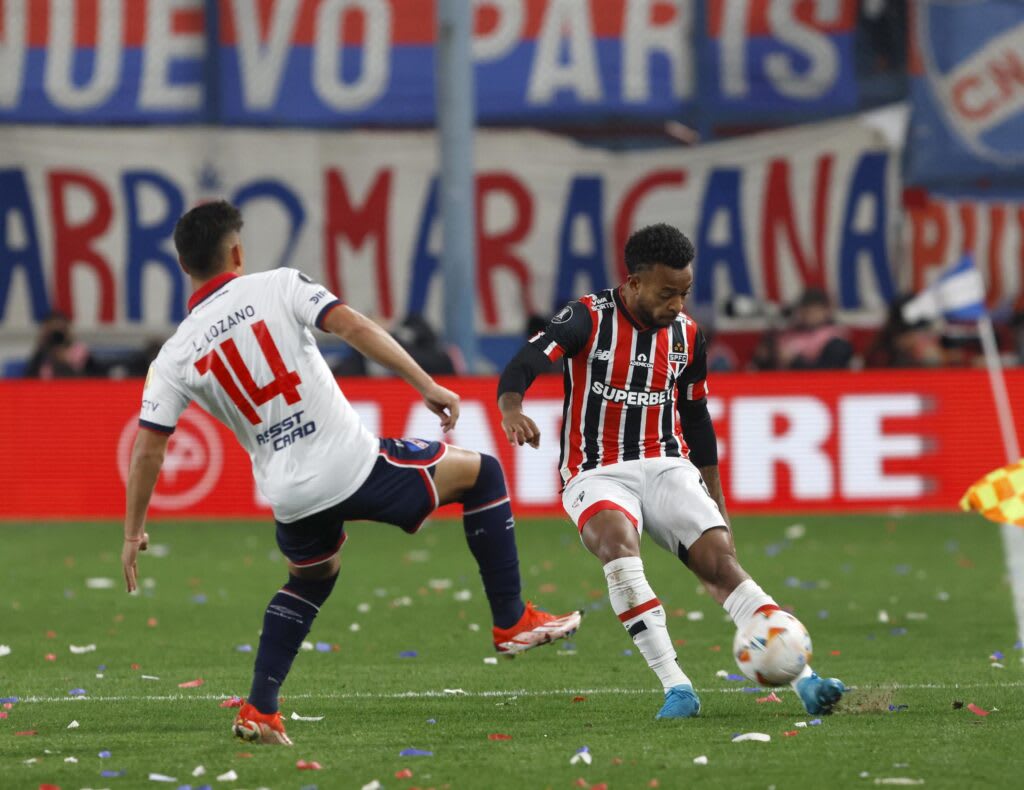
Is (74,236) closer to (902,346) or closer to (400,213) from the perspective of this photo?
(400,213)

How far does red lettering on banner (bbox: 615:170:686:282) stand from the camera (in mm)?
21344

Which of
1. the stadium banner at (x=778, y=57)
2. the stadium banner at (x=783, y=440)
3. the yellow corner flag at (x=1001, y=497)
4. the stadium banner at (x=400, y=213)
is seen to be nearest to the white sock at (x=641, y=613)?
the yellow corner flag at (x=1001, y=497)

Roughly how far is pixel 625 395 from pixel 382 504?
118 centimetres

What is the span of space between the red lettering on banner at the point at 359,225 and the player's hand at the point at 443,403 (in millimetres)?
15445

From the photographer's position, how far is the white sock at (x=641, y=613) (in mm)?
6742

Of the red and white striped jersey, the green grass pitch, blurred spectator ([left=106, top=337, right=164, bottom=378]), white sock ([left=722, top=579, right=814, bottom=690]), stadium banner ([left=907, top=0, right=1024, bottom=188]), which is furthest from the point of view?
stadium banner ([left=907, top=0, right=1024, bottom=188])

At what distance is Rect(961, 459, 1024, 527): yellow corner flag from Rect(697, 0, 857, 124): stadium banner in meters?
12.8

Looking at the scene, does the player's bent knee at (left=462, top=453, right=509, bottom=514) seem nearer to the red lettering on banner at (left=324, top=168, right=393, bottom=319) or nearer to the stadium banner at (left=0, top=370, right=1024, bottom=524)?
the stadium banner at (left=0, top=370, right=1024, bottom=524)

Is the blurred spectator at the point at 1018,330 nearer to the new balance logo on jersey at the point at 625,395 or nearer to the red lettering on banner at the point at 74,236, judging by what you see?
the red lettering on banner at the point at 74,236

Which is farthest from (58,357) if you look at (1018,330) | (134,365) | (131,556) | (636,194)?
(131,556)

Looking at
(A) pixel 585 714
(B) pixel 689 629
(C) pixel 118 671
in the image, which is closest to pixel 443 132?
(B) pixel 689 629

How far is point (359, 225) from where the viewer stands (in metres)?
21.5

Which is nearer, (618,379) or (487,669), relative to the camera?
(618,379)

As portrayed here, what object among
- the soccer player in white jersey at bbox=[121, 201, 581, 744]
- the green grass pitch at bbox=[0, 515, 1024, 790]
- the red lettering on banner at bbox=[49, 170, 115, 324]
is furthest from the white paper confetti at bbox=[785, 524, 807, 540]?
the red lettering on banner at bbox=[49, 170, 115, 324]
